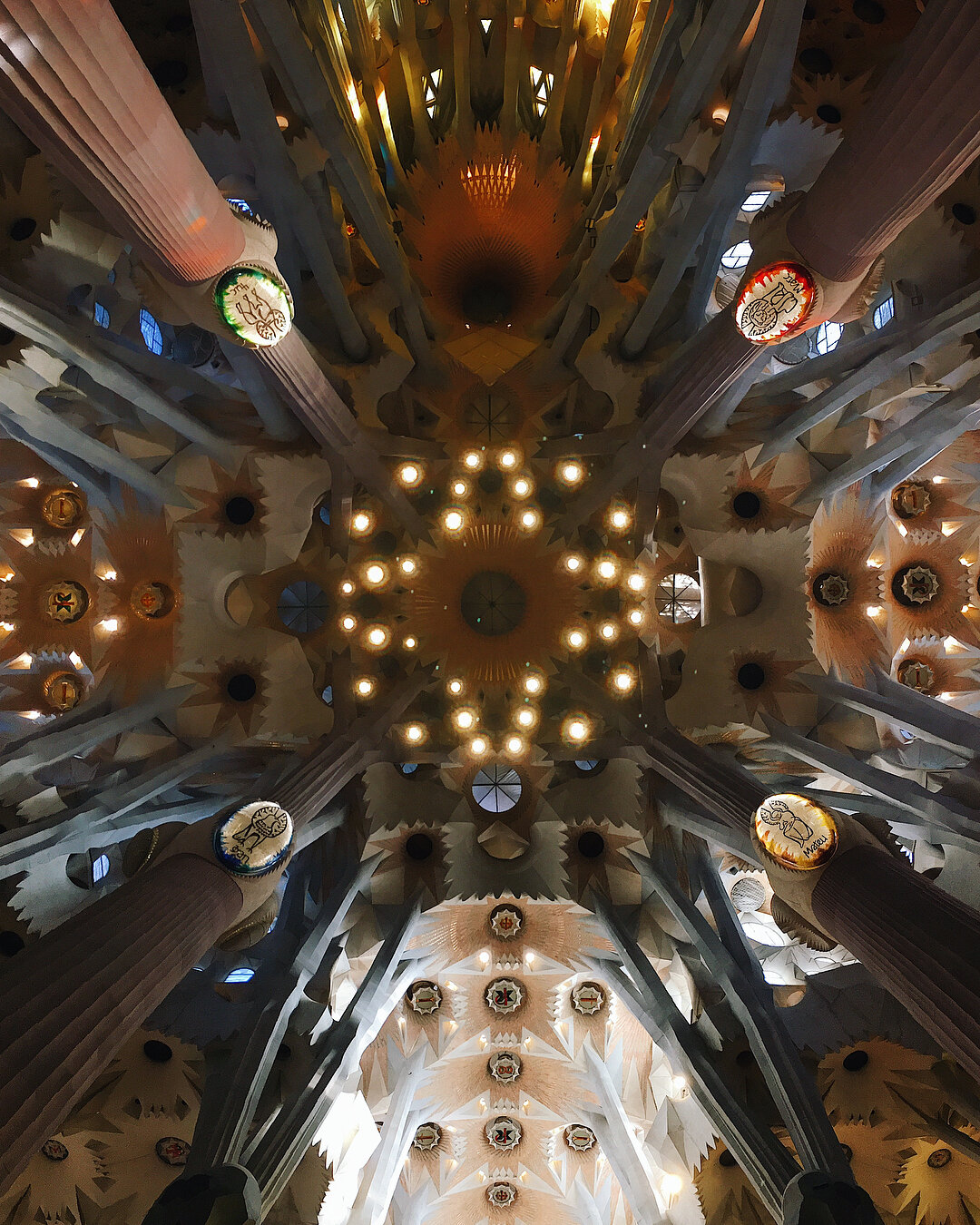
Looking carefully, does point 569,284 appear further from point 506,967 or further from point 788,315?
point 506,967

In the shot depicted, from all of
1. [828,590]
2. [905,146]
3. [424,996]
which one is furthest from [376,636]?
[905,146]

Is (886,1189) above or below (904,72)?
below

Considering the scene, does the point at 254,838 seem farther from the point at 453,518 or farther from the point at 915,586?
the point at 915,586

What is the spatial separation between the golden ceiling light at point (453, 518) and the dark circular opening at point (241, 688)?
4.19 metres

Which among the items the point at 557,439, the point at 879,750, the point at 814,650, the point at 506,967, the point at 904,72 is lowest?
the point at 506,967

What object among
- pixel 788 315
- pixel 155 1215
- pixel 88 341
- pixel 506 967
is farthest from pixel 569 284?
pixel 155 1215

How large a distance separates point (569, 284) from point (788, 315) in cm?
724

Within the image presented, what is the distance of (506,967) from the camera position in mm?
14281

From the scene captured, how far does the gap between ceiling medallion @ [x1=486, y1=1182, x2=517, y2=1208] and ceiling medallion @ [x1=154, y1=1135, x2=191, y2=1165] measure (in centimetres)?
624

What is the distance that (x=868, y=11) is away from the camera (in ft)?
43.9

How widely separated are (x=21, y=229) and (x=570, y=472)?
342 inches

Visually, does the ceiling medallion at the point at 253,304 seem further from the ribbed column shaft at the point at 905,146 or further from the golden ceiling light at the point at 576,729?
the golden ceiling light at the point at 576,729

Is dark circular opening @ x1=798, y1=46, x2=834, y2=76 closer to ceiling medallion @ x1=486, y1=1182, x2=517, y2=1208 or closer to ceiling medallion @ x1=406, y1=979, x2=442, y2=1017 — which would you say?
ceiling medallion @ x1=406, y1=979, x2=442, y2=1017

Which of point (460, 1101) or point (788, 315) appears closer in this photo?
point (788, 315)
